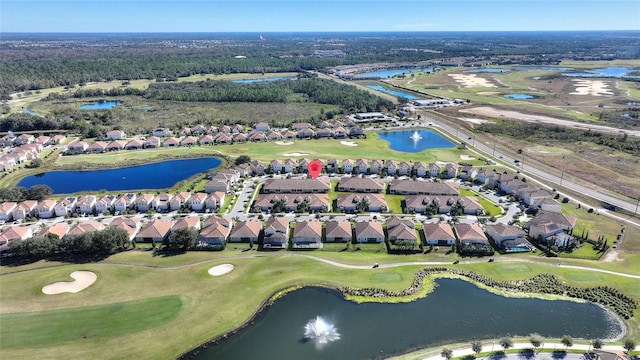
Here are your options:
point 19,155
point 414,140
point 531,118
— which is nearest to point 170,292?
point 19,155

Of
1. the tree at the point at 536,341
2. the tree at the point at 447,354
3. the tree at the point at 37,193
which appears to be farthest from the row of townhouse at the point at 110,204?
the tree at the point at 536,341

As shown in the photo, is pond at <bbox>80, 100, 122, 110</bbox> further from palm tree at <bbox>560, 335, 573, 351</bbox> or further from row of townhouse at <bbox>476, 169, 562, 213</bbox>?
palm tree at <bbox>560, 335, 573, 351</bbox>

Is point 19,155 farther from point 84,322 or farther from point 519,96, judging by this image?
point 519,96

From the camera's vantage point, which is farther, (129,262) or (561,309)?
(129,262)

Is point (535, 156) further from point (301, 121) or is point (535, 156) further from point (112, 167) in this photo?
point (112, 167)

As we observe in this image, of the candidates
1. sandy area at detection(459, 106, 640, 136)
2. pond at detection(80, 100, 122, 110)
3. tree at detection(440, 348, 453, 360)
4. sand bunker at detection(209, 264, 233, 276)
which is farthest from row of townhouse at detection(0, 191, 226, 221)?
sandy area at detection(459, 106, 640, 136)

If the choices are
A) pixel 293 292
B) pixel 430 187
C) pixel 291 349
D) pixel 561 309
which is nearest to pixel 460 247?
Result: pixel 561 309

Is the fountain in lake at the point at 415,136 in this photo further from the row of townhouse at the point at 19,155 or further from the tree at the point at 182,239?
the row of townhouse at the point at 19,155
